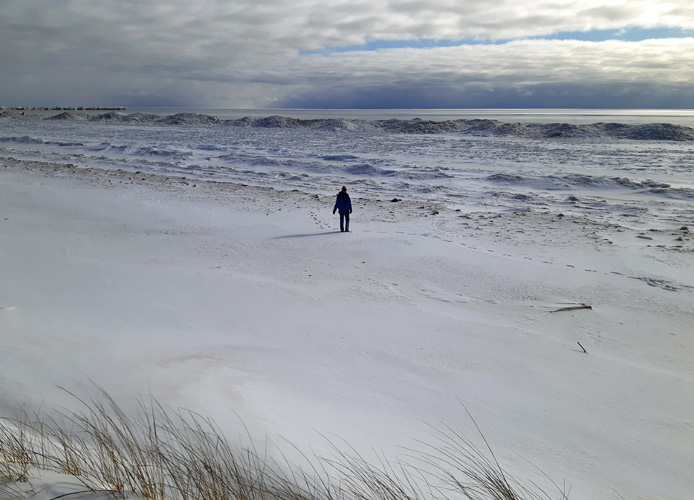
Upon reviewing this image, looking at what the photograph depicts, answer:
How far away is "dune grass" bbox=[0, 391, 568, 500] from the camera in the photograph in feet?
8.87

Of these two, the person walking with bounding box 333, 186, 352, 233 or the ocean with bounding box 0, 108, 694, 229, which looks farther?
the ocean with bounding box 0, 108, 694, 229

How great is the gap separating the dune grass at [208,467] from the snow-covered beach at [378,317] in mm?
243

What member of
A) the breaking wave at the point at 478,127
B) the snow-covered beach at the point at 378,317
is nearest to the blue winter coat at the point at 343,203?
the snow-covered beach at the point at 378,317

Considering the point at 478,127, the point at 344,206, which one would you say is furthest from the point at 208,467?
the point at 478,127

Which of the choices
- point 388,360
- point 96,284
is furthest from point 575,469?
point 96,284

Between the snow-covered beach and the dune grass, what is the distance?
243 mm

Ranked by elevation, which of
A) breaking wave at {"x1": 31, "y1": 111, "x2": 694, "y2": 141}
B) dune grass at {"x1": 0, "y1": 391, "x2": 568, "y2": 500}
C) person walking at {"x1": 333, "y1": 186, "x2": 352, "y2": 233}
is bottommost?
dune grass at {"x1": 0, "y1": 391, "x2": 568, "y2": 500}

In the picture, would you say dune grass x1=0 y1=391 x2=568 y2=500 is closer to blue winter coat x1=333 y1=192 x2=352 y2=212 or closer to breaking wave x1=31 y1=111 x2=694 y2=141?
blue winter coat x1=333 y1=192 x2=352 y2=212

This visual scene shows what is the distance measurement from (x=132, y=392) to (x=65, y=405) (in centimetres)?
51

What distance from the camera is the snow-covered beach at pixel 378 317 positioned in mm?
4129

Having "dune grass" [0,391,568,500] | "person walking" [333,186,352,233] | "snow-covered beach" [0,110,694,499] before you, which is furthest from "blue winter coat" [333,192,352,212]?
"dune grass" [0,391,568,500]

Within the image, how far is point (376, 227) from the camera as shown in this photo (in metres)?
12.0

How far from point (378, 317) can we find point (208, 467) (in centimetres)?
406

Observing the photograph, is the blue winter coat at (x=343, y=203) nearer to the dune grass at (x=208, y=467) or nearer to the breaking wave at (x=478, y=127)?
the dune grass at (x=208, y=467)
